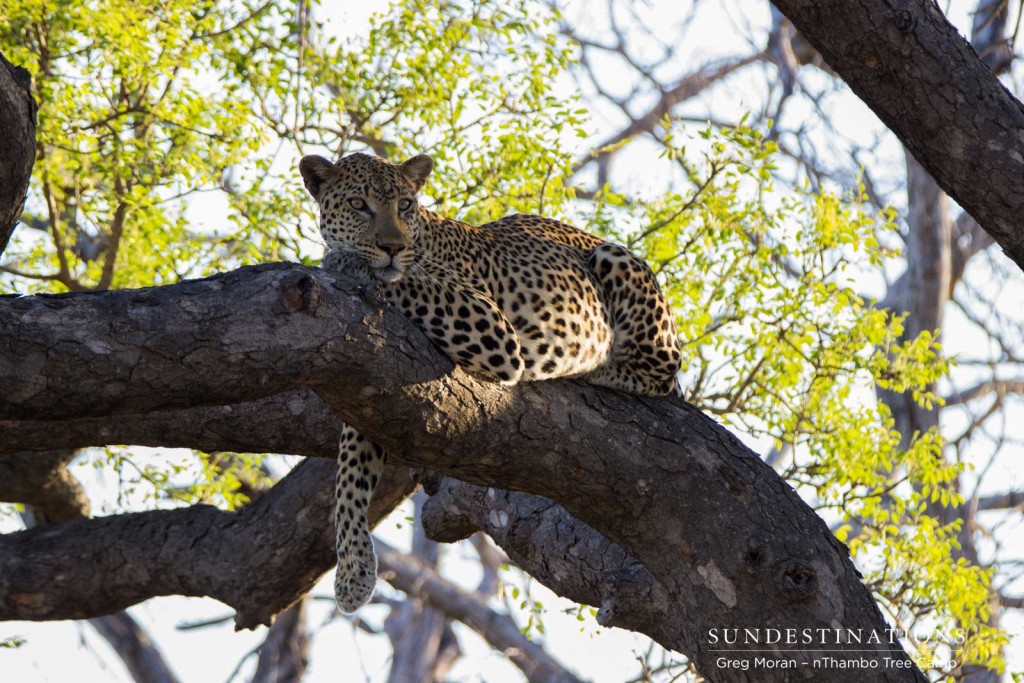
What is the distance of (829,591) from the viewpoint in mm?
6328

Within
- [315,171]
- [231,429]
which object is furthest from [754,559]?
[315,171]

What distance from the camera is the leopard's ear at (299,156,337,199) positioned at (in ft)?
24.9

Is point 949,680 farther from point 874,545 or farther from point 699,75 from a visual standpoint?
point 699,75

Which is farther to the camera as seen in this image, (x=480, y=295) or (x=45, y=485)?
(x=45, y=485)

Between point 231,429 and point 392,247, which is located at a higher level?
point 392,247

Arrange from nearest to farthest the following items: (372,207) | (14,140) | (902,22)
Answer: (14,140)
(902,22)
(372,207)

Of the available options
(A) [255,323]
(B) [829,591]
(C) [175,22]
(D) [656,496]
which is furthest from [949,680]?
(C) [175,22]

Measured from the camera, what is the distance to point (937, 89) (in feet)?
21.3

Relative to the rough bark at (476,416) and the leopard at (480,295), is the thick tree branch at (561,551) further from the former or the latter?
the leopard at (480,295)

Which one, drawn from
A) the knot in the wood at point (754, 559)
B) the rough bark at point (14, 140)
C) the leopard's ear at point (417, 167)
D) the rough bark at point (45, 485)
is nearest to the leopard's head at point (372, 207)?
the leopard's ear at point (417, 167)

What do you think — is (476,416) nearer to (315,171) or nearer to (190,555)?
(315,171)

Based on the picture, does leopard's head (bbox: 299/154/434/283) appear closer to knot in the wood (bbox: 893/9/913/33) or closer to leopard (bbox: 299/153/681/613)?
leopard (bbox: 299/153/681/613)

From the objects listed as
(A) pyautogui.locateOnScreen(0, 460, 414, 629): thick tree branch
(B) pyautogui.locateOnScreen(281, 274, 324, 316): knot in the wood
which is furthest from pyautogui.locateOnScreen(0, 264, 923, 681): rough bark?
(A) pyautogui.locateOnScreen(0, 460, 414, 629): thick tree branch

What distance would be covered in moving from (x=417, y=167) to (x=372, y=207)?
61 cm
